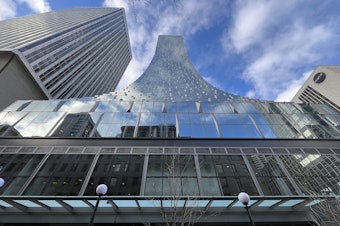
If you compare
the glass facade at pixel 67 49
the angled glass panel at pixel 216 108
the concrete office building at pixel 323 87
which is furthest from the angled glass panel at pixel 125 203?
the concrete office building at pixel 323 87

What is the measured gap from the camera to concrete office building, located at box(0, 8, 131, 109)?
31234 millimetres

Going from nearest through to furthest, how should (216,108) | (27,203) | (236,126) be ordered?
(27,203) → (236,126) → (216,108)

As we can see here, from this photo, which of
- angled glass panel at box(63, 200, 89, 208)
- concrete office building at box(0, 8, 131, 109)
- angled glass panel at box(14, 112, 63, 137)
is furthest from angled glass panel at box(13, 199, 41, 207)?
concrete office building at box(0, 8, 131, 109)

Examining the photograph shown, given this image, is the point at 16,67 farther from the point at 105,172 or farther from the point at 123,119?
the point at 105,172

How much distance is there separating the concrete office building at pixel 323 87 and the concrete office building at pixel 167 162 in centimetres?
5514

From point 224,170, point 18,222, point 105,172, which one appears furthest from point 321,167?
point 18,222

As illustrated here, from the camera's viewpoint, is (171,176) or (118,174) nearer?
(171,176)

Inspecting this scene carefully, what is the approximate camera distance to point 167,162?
1345 centimetres

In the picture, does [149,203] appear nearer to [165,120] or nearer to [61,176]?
[61,176]

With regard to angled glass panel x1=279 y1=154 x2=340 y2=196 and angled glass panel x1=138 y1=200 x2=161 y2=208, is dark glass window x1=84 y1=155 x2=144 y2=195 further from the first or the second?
angled glass panel x1=279 y1=154 x2=340 y2=196

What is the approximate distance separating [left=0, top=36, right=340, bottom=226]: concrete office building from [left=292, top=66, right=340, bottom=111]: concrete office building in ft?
181

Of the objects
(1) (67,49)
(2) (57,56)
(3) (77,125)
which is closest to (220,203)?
(3) (77,125)

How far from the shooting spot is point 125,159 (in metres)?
13.6

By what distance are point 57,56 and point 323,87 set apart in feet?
293
